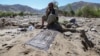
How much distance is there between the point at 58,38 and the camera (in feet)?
21.8

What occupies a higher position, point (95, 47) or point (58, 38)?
point (58, 38)

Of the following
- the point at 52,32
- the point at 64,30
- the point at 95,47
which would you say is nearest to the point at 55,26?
the point at 64,30

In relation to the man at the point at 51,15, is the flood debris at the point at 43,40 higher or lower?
lower

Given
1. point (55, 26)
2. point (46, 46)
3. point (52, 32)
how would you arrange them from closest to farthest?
point (46, 46) → point (52, 32) → point (55, 26)

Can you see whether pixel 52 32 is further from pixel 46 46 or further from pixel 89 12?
pixel 89 12

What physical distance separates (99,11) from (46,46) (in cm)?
1436

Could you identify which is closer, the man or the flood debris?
the flood debris

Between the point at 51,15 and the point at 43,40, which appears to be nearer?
the point at 43,40

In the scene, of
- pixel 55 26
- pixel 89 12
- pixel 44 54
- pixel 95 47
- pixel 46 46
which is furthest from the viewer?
pixel 89 12

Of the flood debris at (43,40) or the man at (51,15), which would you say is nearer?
the flood debris at (43,40)

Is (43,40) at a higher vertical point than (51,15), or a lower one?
lower

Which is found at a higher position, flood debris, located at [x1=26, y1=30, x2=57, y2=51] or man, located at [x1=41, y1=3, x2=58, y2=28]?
man, located at [x1=41, y1=3, x2=58, y2=28]

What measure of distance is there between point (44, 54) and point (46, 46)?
0.51 metres

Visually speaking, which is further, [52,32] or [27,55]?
[52,32]
